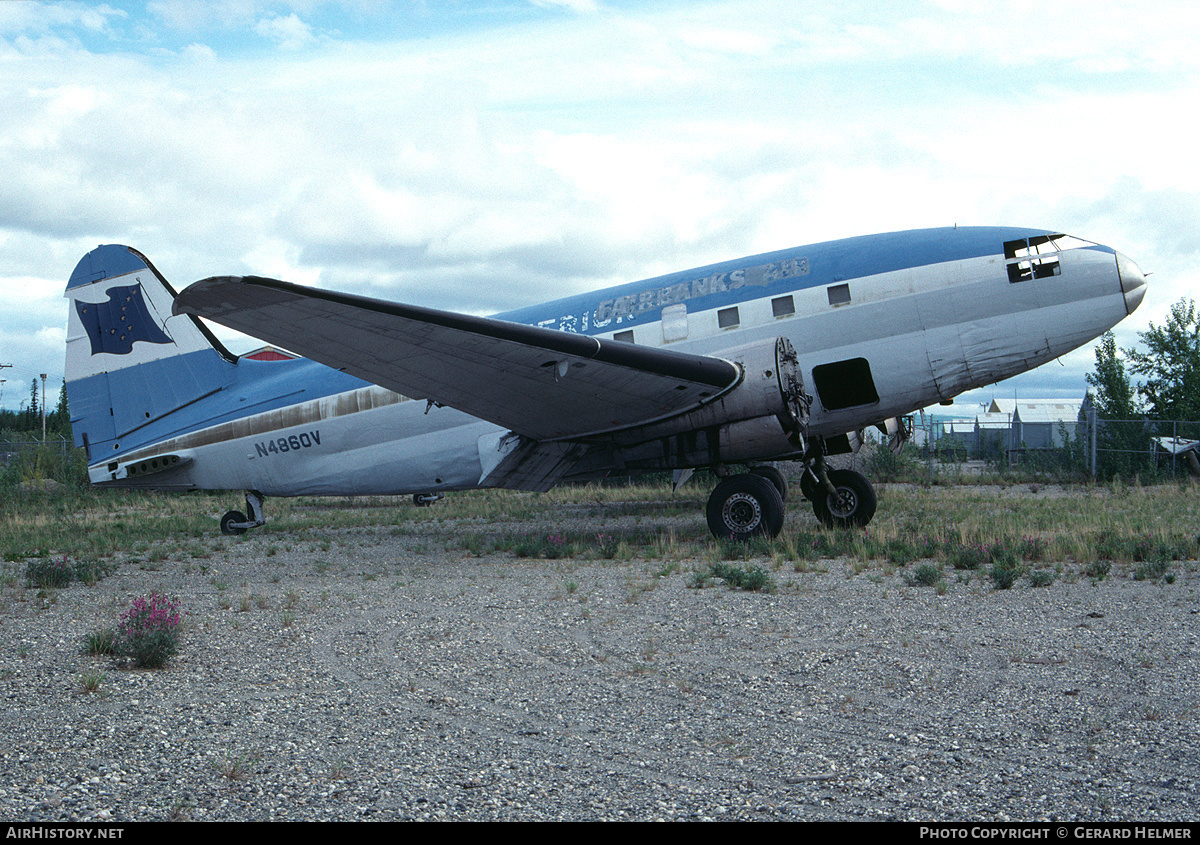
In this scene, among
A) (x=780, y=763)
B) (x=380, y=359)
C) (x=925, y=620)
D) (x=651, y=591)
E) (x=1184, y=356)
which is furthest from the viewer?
(x=1184, y=356)

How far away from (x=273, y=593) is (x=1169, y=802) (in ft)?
28.1

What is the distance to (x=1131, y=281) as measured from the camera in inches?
452

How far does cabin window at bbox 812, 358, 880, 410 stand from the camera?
11961 mm

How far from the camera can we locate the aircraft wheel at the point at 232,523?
52.2ft

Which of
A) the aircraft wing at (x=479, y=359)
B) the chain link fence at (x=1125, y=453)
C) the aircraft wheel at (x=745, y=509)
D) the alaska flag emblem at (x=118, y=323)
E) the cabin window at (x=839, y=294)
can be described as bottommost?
the chain link fence at (x=1125, y=453)

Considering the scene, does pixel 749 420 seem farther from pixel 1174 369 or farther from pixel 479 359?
pixel 1174 369

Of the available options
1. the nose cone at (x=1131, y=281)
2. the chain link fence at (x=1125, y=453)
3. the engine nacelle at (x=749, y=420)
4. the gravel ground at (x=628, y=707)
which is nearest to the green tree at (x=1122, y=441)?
the chain link fence at (x=1125, y=453)

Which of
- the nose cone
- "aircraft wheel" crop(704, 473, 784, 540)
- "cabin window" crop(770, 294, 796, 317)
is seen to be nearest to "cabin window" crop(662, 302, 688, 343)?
"cabin window" crop(770, 294, 796, 317)

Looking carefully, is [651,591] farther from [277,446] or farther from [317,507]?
[317,507]

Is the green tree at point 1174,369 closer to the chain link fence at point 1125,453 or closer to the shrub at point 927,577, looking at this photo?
the chain link fence at point 1125,453

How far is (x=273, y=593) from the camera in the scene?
9445mm

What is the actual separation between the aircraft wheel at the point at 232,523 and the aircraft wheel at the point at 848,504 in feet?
35.9

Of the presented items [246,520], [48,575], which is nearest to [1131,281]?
[48,575]
